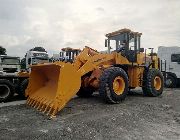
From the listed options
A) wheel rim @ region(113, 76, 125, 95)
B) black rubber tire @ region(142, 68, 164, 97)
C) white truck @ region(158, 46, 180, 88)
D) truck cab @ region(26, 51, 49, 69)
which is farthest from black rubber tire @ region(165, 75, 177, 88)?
wheel rim @ region(113, 76, 125, 95)

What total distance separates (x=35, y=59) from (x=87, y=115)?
32.1 feet

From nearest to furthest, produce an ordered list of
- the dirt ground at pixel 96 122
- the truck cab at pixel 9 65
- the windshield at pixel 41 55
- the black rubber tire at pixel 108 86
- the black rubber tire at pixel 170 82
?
the dirt ground at pixel 96 122 < the black rubber tire at pixel 108 86 < the truck cab at pixel 9 65 < the windshield at pixel 41 55 < the black rubber tire at pixel 170 82

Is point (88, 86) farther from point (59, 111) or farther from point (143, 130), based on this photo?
point (143, 130)

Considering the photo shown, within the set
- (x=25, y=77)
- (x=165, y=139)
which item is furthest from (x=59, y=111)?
(x=25, y=77)

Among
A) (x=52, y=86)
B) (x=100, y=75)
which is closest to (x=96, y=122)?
(x=100, y=75)

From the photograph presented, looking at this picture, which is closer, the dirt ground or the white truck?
the dirt ground

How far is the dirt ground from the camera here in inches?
275

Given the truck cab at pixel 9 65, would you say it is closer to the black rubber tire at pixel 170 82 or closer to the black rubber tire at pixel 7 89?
the black rubber tire at pixel 7 89

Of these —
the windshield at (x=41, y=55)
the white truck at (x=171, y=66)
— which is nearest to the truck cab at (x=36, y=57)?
the windshield at (x=41, y=55)

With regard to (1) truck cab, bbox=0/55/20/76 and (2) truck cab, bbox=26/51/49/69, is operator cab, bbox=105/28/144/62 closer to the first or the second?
(1) truck cab, bbox=0/55/20/76

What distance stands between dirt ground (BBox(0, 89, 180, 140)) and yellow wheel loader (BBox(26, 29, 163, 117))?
17.6 inches

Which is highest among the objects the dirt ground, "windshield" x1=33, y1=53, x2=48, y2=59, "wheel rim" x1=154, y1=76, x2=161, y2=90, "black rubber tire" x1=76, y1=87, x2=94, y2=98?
"windshield" x1=33, y1=53, x2=48, y2=59

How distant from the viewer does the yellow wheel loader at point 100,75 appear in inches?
355

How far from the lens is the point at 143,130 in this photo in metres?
7.52
